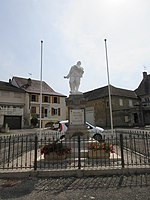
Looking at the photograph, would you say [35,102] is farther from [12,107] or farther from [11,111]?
[11,111]

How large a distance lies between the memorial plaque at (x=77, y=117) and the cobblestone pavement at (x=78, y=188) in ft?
12.5

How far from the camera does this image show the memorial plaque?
27.7 ft

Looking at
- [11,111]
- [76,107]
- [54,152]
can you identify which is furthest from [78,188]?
[11,111]

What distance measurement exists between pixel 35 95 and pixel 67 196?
32.0m

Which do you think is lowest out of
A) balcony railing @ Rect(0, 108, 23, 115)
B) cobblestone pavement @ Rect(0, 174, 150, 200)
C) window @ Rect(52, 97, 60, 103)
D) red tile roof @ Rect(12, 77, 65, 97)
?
cobblestone pavement @ Rect(0, 174, 150, 200)

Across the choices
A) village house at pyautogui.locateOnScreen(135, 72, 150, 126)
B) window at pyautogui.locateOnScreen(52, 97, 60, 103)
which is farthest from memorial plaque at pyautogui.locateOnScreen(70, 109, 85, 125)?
window at pyautogui.locateOnScreen(52, 97, 60, 103)

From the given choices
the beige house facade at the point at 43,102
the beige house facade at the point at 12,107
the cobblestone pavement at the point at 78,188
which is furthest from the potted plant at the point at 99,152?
the beige house facade at the point at 43,102

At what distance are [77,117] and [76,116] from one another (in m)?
0.07

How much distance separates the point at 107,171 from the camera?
5.02 meters

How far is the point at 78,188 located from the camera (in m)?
4.11

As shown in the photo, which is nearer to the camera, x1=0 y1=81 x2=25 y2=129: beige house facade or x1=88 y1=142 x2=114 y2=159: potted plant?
x1=88 y1=142 x2=114 y2=159: potted plant

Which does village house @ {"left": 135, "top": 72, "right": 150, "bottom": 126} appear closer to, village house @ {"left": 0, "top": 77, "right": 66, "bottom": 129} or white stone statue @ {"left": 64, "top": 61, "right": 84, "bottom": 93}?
village house @ {"left": 0, "top": 77, "right": 66, "bottom": 129}

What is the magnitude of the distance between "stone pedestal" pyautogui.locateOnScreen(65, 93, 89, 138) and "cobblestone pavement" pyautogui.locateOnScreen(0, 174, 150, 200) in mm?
3428

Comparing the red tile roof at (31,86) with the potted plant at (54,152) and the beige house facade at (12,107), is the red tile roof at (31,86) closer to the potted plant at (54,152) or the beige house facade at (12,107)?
the beige house facade at (12,107)
